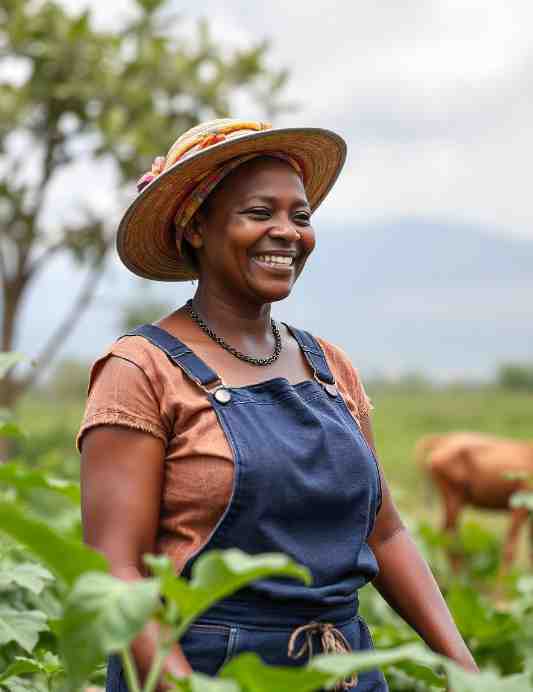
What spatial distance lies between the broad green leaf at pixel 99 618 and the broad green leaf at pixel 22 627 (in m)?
0.94

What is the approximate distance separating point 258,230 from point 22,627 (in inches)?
34.5

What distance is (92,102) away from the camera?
893 cm

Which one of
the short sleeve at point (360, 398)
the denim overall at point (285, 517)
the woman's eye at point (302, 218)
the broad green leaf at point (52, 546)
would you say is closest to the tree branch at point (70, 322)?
the short sleeve at point (360, 398)

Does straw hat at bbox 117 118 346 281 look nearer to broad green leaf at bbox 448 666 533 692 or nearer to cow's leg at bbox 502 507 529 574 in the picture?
broad green leaf at bbox 448 666 533 692

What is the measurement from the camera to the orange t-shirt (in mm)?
1781

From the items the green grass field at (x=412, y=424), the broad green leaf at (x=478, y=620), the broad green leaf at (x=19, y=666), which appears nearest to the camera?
the broad green leaf at (x=19, y=666)

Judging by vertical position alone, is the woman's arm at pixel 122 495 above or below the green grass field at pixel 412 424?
above

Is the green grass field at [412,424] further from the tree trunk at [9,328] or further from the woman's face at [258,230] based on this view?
the woman's face at [258,230]

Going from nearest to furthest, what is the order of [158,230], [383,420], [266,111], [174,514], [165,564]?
1. [165,564]
2. [174,514]
3. [158,230]
4. [266,111]
5. [383,420]

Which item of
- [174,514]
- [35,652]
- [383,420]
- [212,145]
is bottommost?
[383,420]

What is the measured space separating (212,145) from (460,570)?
5.97 meters

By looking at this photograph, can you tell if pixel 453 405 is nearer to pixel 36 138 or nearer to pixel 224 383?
pixel 36 138

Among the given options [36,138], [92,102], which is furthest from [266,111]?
[36,138]

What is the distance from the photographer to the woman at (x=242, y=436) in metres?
1.78
